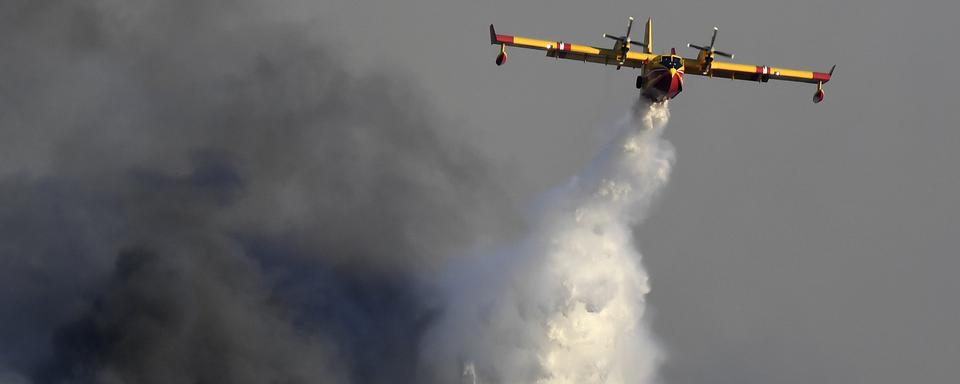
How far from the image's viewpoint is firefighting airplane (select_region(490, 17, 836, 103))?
111 metres

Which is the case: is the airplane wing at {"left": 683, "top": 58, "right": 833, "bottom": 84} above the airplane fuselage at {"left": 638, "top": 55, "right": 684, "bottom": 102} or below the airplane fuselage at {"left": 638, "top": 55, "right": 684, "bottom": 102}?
above

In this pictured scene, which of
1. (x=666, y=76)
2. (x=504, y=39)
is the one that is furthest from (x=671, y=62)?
(x=504, y=39)

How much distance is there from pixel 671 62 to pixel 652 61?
2.17 m

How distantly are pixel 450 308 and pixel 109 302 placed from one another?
2355 cm

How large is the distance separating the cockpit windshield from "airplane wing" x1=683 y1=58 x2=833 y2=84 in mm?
4264

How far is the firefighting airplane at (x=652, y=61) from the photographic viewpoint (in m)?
111

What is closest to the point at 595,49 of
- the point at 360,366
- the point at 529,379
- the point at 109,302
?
the point at 529,379

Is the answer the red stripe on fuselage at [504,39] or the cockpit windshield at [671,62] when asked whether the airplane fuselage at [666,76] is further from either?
the red stripe on fuselage at [504,39]

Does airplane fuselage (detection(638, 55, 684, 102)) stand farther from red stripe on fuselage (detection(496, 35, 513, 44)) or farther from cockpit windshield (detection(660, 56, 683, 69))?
red stripe on fuselage (detection(496, 35, 513, 44))

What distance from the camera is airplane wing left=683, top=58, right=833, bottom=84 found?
11519 cm

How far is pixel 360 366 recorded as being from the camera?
128875 mm

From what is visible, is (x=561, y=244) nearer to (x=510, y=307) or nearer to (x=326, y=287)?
(x=510, y=307)

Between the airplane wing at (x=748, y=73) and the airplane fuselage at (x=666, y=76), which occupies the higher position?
the airplane wing at (x=748, y=73)

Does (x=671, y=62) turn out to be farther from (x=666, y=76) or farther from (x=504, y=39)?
(x=504, y=39)
